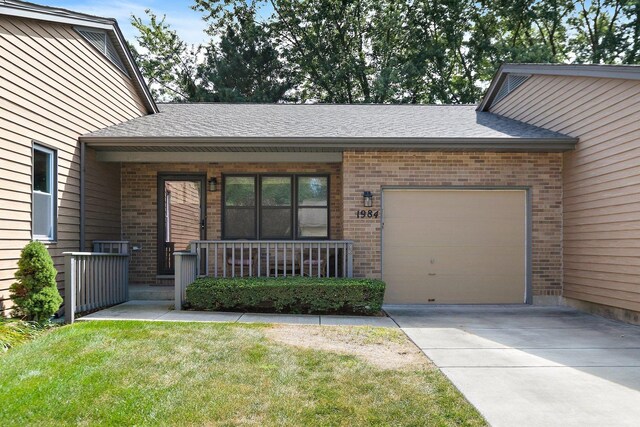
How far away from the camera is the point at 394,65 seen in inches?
869

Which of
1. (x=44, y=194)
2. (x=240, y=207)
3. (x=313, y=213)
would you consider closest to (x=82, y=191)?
(x=44, y=194)

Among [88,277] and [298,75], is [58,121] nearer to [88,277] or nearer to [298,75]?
[88,277]

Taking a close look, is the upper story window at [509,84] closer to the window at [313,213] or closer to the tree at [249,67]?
the window at [313,213]

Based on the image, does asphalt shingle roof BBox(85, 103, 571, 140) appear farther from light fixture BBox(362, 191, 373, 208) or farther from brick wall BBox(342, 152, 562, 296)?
light fixture BBox(362, 191, 373, 208)

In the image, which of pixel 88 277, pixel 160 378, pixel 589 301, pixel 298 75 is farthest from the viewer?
pixel 298 75

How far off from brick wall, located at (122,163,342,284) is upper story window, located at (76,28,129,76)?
80.9 inches

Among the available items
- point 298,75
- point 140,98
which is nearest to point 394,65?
point 298,75

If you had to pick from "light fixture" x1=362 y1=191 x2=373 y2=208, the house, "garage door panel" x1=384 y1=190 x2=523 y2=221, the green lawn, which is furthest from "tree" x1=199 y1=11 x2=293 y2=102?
the green lawn

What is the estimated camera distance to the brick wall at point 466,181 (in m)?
9.03

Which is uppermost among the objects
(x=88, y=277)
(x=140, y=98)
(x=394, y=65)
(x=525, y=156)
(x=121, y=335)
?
(x=394, y=65)

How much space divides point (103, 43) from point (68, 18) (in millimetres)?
1424

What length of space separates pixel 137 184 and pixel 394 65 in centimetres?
1511

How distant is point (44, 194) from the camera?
24.1 feet

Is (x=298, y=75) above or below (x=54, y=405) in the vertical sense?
above
